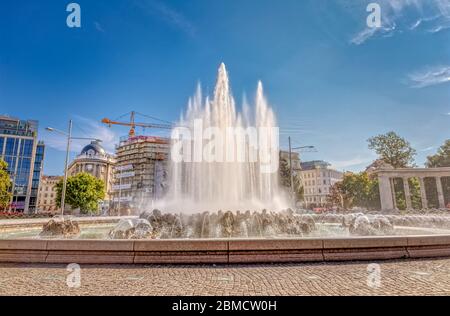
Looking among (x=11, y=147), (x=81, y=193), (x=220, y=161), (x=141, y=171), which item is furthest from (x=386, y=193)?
(x=11, y=147)

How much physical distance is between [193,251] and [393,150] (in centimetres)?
6281

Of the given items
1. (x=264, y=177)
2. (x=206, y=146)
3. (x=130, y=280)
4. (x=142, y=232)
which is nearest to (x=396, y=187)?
(x=264, y=177)

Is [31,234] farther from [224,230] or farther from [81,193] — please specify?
[81,193]

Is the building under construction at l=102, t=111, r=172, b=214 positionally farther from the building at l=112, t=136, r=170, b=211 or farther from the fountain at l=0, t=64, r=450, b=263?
the fountain at l=0, t=64, r=450, b=263

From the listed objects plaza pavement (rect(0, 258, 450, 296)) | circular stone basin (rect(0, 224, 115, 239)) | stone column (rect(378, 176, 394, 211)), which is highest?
stone column (rect(378, 176, 394, 211))

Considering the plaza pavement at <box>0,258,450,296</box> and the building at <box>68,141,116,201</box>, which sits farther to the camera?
the building at <box>68,141,116,201</box>

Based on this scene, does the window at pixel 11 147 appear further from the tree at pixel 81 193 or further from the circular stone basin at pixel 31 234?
the circular stone basin at pixel 31 234

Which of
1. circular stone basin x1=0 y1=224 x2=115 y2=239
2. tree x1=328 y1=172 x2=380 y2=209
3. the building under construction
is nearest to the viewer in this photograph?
circular stone basin x1=0 y1=224 x2=115 y2=239

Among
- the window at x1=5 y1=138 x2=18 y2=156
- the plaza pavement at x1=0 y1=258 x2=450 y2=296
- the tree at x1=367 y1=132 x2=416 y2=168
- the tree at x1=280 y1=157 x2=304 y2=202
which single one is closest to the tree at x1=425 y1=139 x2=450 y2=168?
the tree at x1=367 y1=132 x2=416 y2=168

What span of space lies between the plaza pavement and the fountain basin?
236 millimetres

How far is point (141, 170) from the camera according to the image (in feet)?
293

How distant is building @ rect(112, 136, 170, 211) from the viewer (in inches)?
3366
